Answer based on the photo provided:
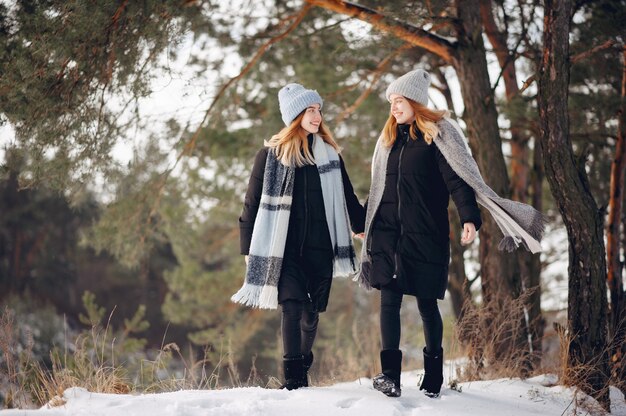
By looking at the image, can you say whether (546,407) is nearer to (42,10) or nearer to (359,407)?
(359,407)

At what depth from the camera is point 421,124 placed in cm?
371

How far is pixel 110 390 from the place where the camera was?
3.68m

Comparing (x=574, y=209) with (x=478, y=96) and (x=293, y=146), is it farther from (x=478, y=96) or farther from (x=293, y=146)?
(x=293, y=146)

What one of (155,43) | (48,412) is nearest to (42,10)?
(155,43)

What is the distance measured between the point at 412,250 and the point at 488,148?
7.49ft

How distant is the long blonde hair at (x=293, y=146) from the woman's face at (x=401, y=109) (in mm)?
516

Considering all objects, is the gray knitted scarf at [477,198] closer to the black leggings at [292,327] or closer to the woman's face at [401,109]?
the woman's face at [401,109]

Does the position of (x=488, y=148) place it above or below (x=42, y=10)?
below

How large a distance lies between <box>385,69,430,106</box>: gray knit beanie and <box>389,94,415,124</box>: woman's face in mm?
30

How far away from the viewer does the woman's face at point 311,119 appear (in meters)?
3.80

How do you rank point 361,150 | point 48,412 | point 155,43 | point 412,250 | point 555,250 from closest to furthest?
point 48,412, point 412,250, point 155,43, point 361,150, point 555,250

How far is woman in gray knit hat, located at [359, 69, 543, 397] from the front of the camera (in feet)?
11.6

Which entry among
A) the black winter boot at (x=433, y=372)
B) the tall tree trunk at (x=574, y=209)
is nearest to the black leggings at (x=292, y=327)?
the black winter boot at (x=433, y=372)

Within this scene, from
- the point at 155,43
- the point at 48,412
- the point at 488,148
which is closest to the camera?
the point at 48,412
